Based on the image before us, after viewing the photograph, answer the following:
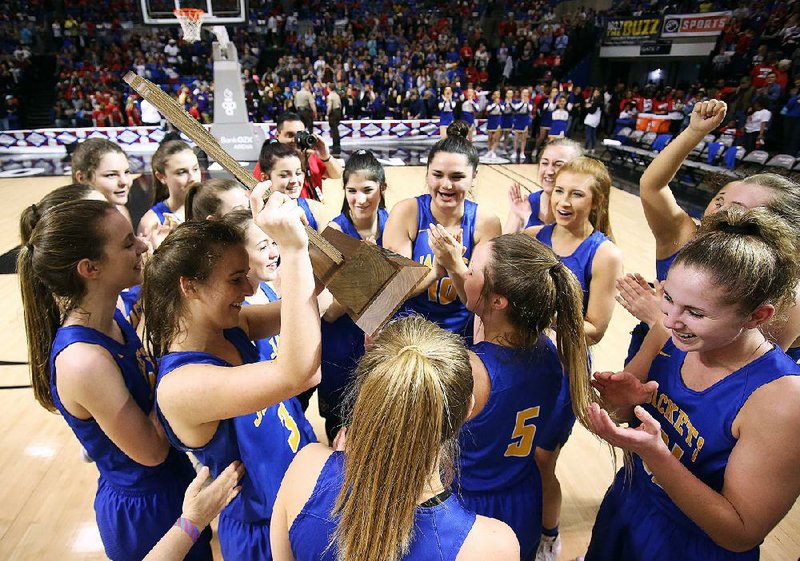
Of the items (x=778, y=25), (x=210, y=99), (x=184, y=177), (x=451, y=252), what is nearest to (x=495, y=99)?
(x=778, y=25)

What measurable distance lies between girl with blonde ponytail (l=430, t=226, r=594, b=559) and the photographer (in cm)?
269

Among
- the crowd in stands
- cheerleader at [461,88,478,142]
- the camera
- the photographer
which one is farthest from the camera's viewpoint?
cheerleader at [461,88,478,142]

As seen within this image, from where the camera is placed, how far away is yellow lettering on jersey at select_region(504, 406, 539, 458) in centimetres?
155

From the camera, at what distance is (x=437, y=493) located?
1000 millimetres

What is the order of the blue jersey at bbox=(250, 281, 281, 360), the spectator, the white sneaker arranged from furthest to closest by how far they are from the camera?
the spectator → the white sneaker → the blue jersey at bbox=(250, 281, 281, 360)

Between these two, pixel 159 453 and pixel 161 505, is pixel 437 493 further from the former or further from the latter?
pixel 161 505

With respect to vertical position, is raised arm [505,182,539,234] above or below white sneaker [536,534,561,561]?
above

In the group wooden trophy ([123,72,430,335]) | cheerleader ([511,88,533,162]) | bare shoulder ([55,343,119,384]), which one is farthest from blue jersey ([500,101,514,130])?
bare shoulder ([55,343,119,384])

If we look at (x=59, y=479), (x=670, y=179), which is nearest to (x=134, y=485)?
(x=59, y=479)

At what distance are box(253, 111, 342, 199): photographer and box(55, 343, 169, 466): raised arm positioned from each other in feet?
8.63

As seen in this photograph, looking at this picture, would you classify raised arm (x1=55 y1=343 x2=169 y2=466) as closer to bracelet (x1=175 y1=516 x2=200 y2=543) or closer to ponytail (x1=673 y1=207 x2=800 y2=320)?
bracelet (x1=175 y1=516 x2=200 y2=543)

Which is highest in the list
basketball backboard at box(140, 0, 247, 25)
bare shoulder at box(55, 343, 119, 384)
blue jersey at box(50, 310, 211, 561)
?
basketball backboard at box(140, 0, 247, 25)

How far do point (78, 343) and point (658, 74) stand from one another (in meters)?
21.5

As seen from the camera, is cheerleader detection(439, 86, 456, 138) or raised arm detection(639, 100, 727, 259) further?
cheerleader detection(439, 86, 456, 138)
